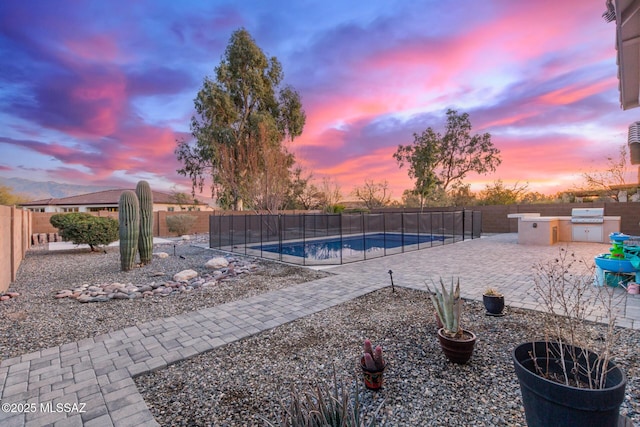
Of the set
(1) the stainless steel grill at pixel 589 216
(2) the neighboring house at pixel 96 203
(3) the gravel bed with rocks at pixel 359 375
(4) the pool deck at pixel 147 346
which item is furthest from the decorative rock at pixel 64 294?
(2) the neighboring house at pixel 96 203

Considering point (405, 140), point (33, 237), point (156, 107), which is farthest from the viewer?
point (405, 140)

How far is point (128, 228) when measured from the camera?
6.40 meters

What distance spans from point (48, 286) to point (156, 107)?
6.93 meters

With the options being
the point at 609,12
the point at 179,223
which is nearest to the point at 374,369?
the point at 609,12

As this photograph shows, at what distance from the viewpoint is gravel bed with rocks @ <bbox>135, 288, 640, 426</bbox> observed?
5.94 feet

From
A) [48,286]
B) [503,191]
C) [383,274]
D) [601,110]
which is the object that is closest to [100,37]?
[48,286]

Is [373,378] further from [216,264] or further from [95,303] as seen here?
[216,264]

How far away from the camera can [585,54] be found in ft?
21.6

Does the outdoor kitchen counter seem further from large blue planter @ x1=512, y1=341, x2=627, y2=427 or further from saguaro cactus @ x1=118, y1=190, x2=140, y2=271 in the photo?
saguaro cactus @ x1=118, y1=190, x2=140, y2=271

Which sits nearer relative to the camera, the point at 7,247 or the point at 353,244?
the point at 7,247

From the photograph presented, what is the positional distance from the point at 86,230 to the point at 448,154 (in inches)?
757

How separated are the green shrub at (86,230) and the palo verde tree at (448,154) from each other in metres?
16.0

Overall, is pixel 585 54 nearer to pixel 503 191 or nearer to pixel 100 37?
pixel 100 37

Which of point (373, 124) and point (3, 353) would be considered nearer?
point (3, 353)
